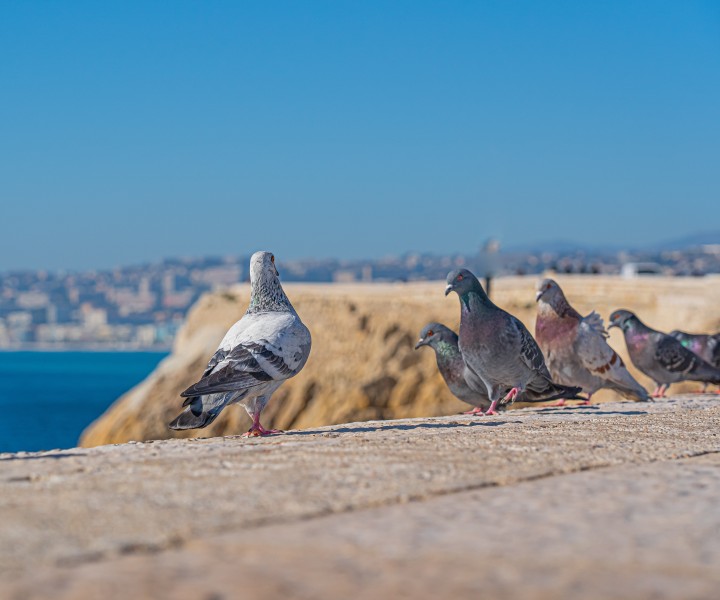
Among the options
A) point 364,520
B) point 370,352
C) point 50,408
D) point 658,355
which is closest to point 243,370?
point 364,520

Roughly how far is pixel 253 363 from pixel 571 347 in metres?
4.70

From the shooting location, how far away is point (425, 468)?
534 cm

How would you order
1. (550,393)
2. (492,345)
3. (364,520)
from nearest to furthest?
(364,520), (492,345), (550,393)

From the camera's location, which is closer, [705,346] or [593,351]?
[593,351]

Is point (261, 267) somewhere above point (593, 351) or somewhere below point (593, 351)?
above

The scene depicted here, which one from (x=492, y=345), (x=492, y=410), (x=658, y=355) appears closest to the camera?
(x=492, y=345)

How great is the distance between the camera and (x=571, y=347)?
36.2ft

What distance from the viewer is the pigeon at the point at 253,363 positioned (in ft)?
23.4

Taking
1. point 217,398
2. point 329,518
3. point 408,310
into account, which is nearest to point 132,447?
point 217,398

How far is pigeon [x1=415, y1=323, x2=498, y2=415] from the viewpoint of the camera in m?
10.3

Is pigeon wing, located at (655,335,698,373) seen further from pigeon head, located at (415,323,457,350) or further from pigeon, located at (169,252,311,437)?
pigeon, located at (169,252,311,437)

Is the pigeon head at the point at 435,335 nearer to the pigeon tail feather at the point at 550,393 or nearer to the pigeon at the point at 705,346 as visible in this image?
the pigeon tail feather at the point at 550,393

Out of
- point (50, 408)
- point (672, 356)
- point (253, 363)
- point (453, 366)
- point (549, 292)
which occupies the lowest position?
point (50, 408)

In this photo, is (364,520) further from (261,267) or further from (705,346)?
(705,346)
